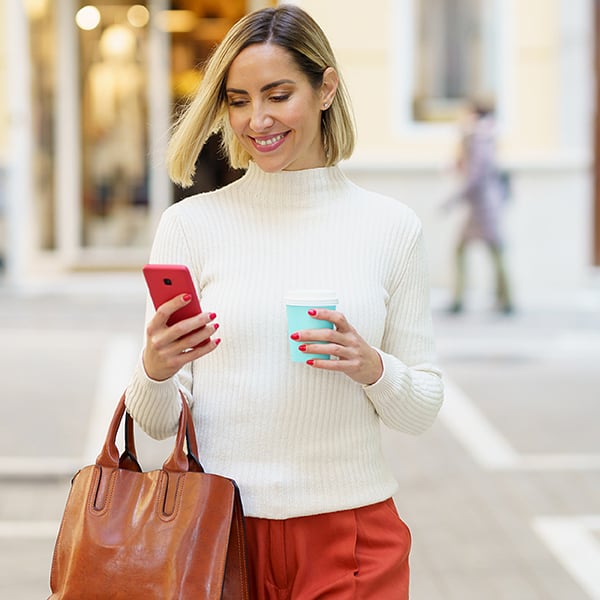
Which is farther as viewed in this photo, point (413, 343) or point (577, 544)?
point (577, 544)

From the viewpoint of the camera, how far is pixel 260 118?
234cm

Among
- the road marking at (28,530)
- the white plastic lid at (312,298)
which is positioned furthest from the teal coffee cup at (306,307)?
the road marking at (28,530)

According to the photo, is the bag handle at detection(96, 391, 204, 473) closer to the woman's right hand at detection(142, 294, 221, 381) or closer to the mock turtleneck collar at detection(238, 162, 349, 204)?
the woman's right hand at detection(142, 294, 221, 381)

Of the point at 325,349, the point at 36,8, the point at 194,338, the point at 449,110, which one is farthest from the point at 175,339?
the point at 36,8

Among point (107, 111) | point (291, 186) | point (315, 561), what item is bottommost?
point (315, 561)

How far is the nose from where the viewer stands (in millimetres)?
2338

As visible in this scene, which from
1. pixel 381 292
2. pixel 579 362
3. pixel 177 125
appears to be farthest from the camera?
pixel 579 362

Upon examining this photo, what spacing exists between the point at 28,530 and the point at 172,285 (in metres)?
3.55

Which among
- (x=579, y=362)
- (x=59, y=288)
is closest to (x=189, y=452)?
(x=579, y=362)

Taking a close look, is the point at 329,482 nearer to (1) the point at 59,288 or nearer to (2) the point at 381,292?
(2) the point at 381,292

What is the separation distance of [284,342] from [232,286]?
0.15 meters

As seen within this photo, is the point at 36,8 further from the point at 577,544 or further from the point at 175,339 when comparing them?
the point at 175,339

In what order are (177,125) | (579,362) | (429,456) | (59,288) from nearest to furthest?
(177,125), (429,456), (579,362), (59,288)

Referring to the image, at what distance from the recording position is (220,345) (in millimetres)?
2385
